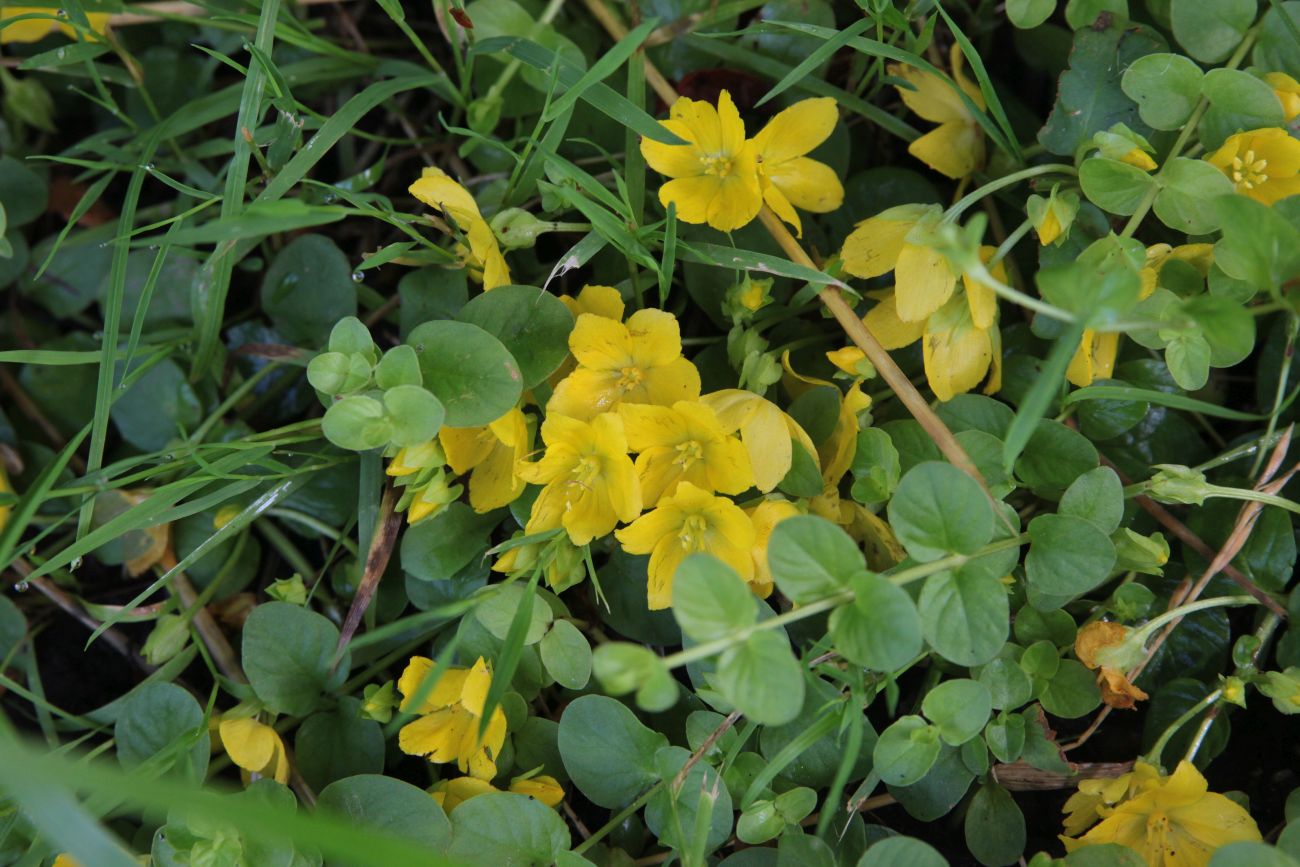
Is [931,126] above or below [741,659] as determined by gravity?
above

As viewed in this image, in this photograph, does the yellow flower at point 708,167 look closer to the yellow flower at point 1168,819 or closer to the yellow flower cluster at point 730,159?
the yellow flower cluster at point 730,159

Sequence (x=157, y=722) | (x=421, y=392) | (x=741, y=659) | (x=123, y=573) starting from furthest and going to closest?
(x=123, y=573) < (x=157, y=722) < (x=421, y=392) < (x=741, y=659)

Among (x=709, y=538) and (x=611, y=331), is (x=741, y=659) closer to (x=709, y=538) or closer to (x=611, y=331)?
(x=709, y=538)

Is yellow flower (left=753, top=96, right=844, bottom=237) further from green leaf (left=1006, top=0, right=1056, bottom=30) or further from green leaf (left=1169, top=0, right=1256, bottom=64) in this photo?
green leaf (left=1169, top=0, right=1256, bottom=64)

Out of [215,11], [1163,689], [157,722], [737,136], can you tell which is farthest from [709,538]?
[215,11]

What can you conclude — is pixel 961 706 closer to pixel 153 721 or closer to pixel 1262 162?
pixel 1262 162

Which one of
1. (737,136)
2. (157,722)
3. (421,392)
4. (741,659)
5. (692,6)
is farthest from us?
(692,6)

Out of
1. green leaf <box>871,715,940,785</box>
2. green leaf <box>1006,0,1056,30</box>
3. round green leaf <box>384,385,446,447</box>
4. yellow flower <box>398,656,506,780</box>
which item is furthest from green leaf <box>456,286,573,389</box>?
green leaf <box>1006,0,1056,30</box>
